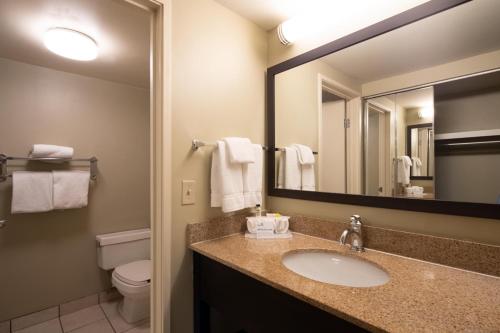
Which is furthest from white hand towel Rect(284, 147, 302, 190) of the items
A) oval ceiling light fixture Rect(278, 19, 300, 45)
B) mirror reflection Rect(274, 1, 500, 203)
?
oval ceiling light fixture Rect(278, 19, 300, 45)

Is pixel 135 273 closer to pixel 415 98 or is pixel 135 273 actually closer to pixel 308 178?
pixel 308 178

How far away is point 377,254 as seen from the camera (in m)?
1.00

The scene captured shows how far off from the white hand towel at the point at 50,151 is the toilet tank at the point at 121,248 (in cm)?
81

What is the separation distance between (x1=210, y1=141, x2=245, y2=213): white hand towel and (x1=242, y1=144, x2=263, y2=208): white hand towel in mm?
58

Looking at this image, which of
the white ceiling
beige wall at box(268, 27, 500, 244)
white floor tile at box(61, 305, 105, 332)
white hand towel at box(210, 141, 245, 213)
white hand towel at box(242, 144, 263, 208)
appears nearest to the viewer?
beige wall at box(268, 27, 500, 244)

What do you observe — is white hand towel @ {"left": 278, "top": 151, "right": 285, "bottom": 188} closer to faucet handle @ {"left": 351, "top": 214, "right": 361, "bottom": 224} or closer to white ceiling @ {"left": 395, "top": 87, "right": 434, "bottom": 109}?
faucet handle @ {"left": 351, "top": 214, "right": 361, "bottom": 224}

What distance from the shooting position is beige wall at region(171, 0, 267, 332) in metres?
1.12

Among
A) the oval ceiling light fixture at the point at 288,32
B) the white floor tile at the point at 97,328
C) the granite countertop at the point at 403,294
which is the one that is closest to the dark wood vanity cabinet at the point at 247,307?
the granite countertop at the point at 403,294

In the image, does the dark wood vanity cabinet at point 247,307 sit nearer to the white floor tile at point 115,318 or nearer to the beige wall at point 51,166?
the white floor tile at point 115,318

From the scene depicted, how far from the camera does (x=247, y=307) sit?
0.91 metres

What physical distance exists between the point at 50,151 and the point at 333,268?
2255 mm

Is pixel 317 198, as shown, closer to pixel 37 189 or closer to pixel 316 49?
pixel 316 49

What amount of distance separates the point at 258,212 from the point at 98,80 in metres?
2.08

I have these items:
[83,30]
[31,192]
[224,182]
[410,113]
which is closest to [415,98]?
[410,113]
